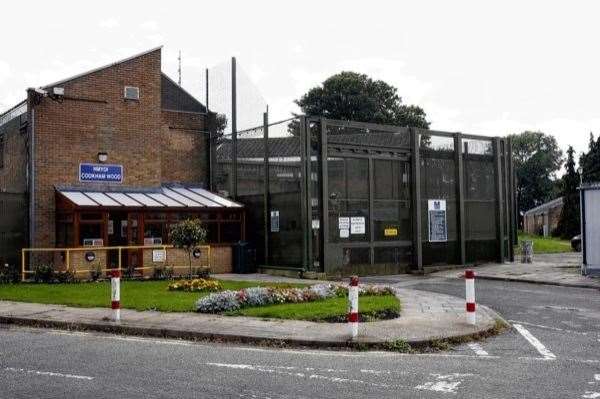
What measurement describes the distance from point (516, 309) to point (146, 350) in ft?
28.8

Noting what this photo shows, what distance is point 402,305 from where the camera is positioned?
583 inches

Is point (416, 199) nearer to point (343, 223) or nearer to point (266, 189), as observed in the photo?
point (343, 223)

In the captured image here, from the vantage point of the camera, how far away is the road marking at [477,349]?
9.68 m

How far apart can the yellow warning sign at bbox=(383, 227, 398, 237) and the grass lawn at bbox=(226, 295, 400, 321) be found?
1115cm

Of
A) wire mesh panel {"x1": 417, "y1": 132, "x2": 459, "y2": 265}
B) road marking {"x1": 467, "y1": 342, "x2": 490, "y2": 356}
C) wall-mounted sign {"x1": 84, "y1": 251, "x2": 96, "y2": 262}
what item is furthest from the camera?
wire mesh panel {"x1": 417, "y1": 132, "x2": 459, "y2": 265}

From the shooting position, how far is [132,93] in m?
26.5

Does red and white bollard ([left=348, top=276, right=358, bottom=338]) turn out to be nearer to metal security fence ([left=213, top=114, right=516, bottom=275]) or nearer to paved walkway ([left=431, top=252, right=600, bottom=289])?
paved walkway ([left=431, top=252, right=600, bottom=289])

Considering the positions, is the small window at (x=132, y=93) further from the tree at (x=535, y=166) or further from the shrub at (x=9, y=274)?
the tree at (x=535, y=166)

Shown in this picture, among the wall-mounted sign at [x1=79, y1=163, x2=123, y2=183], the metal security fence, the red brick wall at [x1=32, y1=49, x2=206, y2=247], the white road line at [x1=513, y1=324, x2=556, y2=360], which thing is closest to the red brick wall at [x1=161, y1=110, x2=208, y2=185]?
the red brick wall at [x1=32, y1=49, x2=206, y2=247]

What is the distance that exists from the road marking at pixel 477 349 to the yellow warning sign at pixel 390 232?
1542 cm

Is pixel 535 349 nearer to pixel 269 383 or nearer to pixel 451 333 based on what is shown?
pixel 451 333

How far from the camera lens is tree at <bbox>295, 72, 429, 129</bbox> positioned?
198 feet

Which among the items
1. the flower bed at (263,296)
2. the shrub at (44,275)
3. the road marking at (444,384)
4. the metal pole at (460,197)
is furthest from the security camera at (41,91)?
the road marking at (444,384)

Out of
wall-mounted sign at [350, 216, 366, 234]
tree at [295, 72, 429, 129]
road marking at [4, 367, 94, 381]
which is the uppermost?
tree at [295, 72, 429, 129]
